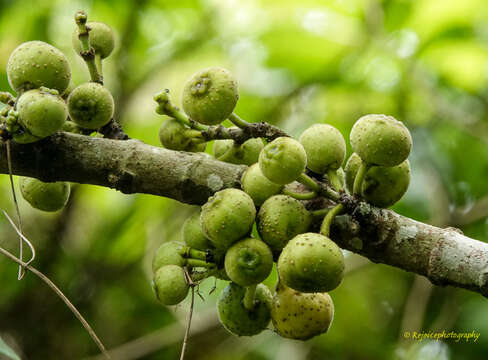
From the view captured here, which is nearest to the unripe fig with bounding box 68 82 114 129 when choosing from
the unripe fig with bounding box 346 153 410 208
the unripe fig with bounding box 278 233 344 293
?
the unripe fig with bounding box 278 233 344 293

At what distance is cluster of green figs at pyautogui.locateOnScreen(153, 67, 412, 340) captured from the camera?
4.42 feet

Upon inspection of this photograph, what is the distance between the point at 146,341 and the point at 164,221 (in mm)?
675

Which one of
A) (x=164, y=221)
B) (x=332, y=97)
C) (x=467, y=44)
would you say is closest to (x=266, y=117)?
(x=332, y=97)

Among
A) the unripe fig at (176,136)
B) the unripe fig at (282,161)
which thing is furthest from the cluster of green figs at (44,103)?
the unripe fig at (282,161)

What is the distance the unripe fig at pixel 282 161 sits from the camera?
4.38 ft

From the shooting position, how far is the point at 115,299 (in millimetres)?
3400

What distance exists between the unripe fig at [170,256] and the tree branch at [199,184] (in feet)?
0.44

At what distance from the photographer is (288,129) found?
349 cm

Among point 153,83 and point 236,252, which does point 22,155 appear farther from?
point 153,83

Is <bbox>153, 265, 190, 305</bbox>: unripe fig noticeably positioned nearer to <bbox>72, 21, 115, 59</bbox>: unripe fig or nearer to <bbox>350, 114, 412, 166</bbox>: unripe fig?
<bbox>350, 114, 412, 166</bbox>: unripe fig

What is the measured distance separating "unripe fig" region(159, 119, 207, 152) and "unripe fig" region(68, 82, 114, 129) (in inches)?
6.6

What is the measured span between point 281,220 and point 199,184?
249 mm

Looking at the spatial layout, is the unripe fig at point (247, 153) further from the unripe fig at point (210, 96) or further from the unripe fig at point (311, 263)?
the unripe fig at point (311, 263)

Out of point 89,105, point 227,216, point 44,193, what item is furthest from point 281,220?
point 44,193
